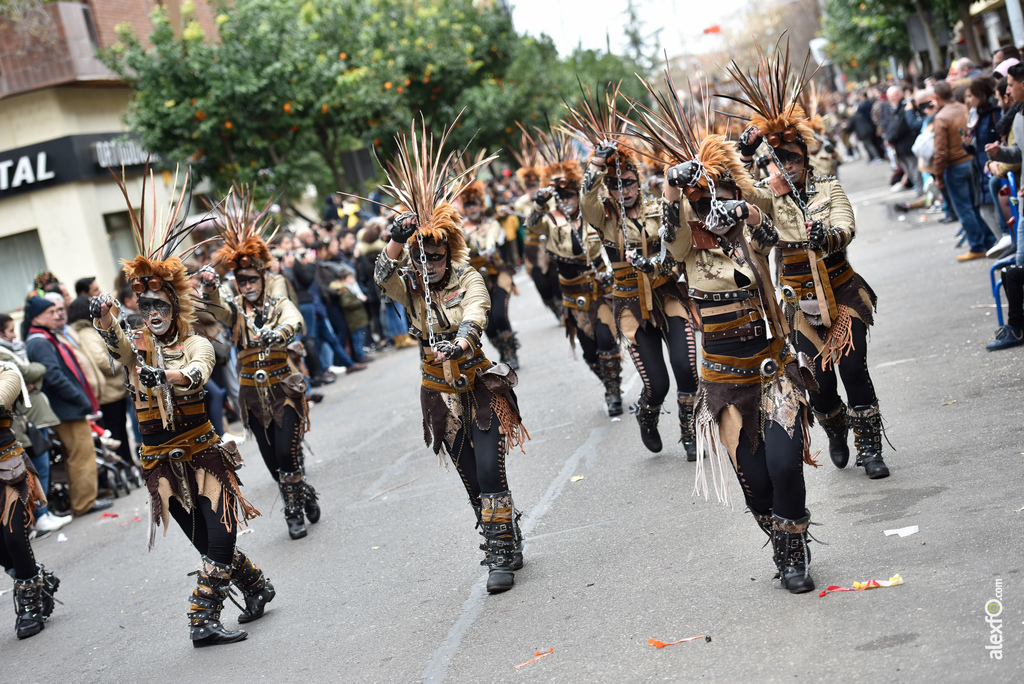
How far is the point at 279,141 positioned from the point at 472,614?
15538mm

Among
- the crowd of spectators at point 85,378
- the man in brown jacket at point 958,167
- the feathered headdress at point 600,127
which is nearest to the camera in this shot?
the feathered headdress at point 600,127

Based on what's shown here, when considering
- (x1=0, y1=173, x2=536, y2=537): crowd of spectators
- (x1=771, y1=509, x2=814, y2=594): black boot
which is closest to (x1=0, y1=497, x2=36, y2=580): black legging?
(x1=0, y1=173, x2=536, y2=537): crowd of spectators

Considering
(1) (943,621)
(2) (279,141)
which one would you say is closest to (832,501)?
(1) (943,621)

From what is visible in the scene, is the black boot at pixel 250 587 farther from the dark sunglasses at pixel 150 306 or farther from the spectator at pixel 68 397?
the spectator at pixel 68 397

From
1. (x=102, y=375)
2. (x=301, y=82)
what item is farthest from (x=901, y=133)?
(x=102, y=375)

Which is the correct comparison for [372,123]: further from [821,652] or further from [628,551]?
[821,652]

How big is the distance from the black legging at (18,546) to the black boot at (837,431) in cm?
491

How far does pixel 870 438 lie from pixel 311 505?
13.1ft

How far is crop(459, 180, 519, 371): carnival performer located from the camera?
1127 cm

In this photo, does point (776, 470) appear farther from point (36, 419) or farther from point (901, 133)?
point (901, 133)

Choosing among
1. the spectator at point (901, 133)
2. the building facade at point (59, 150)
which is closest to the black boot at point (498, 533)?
the spectator at point (901, 133)

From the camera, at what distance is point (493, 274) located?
11.4m

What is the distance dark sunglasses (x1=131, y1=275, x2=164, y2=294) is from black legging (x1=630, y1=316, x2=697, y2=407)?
3102 mm

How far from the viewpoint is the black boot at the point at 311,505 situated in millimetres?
7520
